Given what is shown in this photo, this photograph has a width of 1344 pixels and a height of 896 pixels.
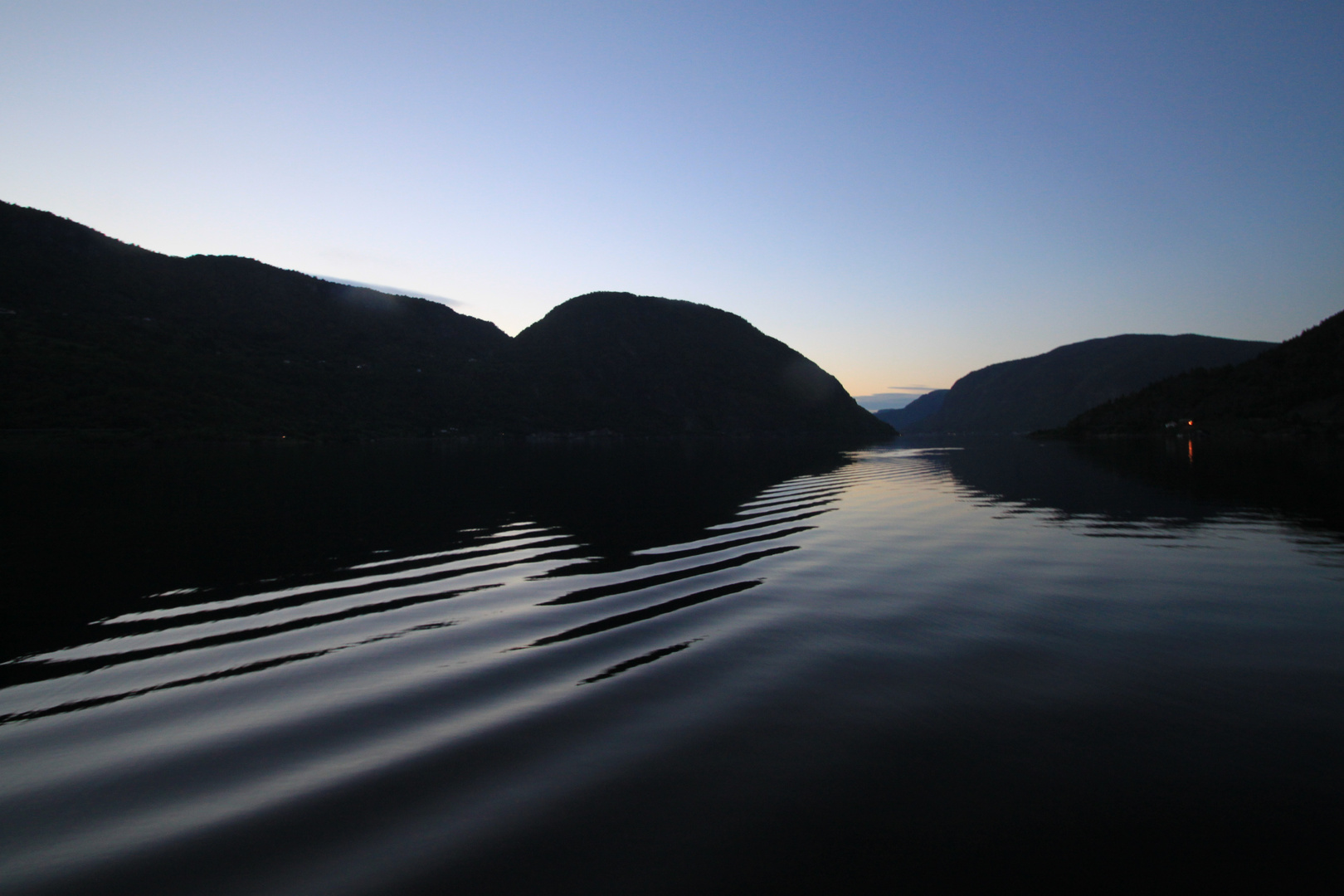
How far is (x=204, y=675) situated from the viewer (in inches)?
300

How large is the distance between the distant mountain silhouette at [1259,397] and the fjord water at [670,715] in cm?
9154

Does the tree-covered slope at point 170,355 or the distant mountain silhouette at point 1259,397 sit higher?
the tree-covered slope at point 170,355

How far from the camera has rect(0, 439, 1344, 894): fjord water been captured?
13.4 ft

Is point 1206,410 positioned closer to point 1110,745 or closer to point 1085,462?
point 1085,462

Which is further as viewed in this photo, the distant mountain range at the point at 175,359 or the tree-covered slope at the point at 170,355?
the tree-covered slope at the point at 170,355

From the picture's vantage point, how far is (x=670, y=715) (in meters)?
6.30

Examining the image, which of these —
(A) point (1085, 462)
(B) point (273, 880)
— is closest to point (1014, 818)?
(B) point (273, 880)

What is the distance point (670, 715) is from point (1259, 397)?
123 metres

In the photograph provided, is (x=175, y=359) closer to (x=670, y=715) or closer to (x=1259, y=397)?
(x=670, y=715)

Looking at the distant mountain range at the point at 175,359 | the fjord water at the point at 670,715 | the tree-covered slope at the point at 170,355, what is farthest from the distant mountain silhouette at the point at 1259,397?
the tree-covered slope at the point at 170,355

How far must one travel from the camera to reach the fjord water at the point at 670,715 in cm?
408

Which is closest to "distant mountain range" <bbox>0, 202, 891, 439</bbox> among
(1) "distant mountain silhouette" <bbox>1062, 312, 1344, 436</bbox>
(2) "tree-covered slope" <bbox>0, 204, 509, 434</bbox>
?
(2) "tree-covered slope" <bbox>0, 204, 509, 434</bbox>

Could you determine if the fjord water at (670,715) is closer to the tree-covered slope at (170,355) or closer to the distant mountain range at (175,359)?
the distant mountain range at (175,359)

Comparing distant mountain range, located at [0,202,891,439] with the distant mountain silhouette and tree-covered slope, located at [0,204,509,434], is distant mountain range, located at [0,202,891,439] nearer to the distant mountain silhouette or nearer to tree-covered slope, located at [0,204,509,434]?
tree-covered slope, located at [0,204,509,434]
